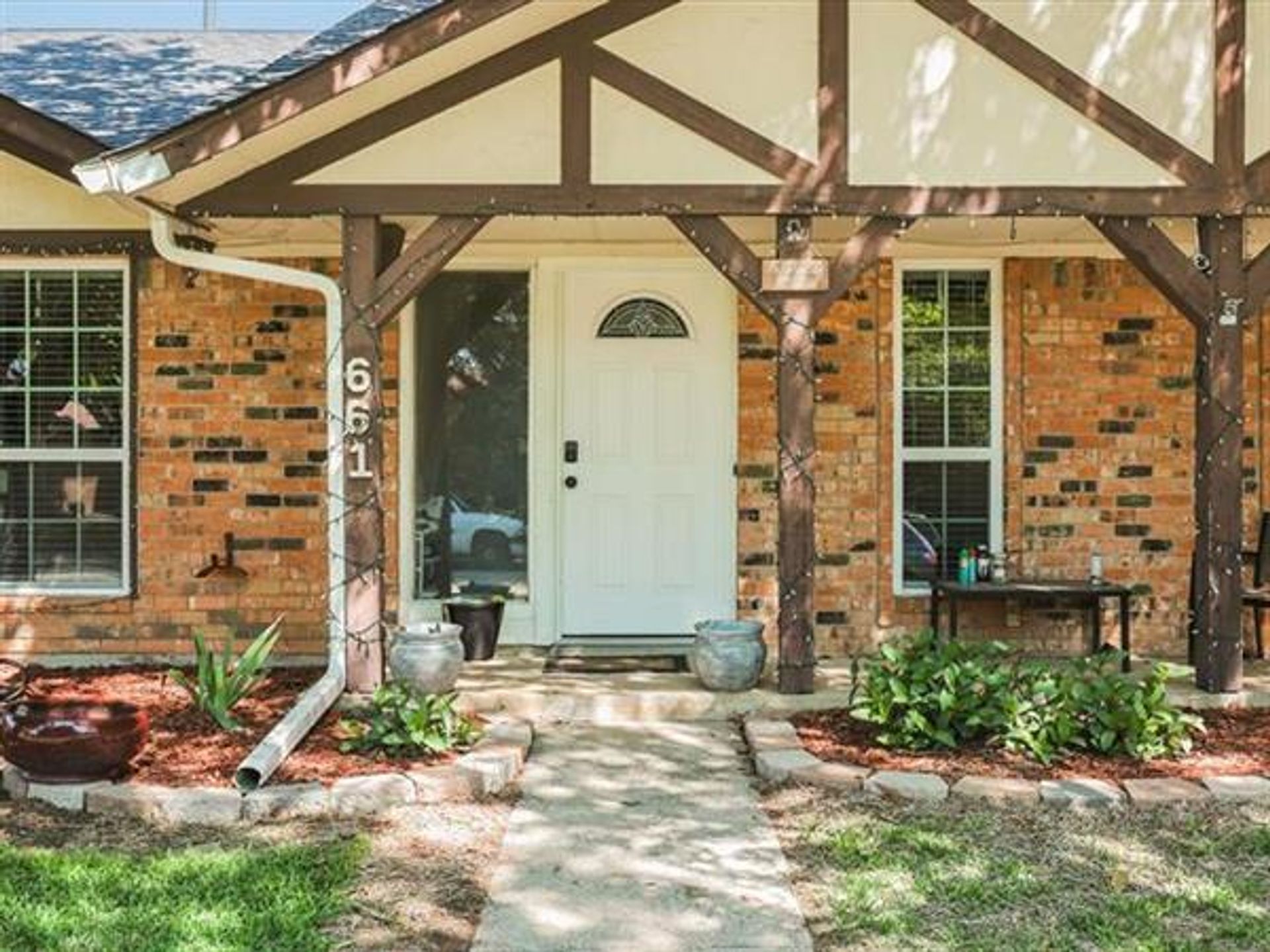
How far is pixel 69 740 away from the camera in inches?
197

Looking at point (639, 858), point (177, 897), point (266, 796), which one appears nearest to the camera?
point (177, 897)

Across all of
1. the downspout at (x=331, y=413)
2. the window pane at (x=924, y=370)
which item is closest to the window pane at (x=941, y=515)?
the window pane at (x=924, y=370)

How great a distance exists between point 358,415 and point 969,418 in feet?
12.4

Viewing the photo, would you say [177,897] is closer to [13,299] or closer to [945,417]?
[13,299]

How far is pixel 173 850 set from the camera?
457 centimetres

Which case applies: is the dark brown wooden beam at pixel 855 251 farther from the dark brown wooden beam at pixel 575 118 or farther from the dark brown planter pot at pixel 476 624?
the dark brown planter pot at pixel 476 624

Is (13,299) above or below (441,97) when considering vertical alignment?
below

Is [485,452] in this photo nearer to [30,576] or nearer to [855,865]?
[30,576]

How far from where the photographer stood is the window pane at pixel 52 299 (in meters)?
7.89

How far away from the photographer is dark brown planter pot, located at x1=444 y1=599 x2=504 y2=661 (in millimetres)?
7527

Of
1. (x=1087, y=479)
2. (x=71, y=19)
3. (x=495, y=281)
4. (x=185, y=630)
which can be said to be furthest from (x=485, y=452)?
(x=71, y=19)

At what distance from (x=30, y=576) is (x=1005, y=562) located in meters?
5.91

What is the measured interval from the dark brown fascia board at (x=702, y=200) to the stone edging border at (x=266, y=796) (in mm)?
2776

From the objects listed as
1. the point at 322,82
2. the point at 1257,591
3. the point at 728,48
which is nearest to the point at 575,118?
the point at 728,48
